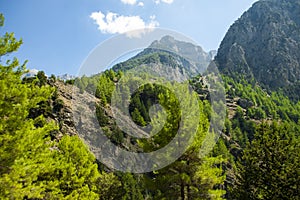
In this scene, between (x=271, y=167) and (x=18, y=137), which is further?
(x=271, y=167)

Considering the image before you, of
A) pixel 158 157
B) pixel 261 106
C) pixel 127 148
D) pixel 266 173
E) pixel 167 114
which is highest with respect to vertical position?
pixel 261 106

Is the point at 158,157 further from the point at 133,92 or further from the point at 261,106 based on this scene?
the point at 261,106

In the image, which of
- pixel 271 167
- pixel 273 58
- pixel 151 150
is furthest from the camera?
pixel 273 58

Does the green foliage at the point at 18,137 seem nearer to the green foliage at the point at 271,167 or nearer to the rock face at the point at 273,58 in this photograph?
the green foliage at the point at 271,167

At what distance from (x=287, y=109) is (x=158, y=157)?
14343cm

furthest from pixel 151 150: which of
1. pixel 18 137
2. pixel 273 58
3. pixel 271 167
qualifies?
pixel 273 58

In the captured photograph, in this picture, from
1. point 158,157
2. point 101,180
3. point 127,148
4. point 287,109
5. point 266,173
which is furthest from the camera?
point 287,109

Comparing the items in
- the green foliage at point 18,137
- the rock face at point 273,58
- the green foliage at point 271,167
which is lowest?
the green foliage at point 271,167

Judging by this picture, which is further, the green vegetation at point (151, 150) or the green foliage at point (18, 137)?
the green vegetation at point (151, 150)

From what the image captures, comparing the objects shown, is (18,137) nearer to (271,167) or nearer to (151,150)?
(151,150)

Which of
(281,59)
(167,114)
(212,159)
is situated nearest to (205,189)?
(212,159)

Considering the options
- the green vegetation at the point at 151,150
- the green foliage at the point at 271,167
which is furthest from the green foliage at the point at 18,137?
the green foliage at the point at 271,167

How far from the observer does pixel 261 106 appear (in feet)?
475

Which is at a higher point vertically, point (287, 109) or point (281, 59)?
point (281, 59)
